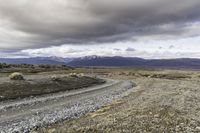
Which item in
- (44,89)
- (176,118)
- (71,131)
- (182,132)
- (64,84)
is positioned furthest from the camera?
(64,84)

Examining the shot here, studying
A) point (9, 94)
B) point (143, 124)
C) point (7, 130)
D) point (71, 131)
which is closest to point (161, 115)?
point (143, 124)

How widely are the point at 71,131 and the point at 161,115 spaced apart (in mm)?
7700

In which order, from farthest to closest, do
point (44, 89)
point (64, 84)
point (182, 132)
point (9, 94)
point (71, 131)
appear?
point (64, 84) < point (44, 89) < point (9, 94) < point (71, 131) < point (182, 132)

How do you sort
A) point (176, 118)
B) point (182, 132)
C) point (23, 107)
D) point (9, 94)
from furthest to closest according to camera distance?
point (9, 94) → point (23, 107) → point (176, 118) → point (182, 132)

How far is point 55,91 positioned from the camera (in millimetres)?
59000

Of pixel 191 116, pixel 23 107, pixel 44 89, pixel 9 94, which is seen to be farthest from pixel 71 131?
pixel 44 89

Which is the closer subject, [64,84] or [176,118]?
[176,118]

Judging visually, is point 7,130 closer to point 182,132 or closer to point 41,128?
point 41,128

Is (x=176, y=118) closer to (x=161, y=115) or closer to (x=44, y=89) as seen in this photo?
(x=161, y=115)

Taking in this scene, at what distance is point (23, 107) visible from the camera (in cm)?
3781

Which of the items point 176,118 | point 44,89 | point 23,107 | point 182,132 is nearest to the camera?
point 182,132

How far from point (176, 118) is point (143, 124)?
10.9 ft

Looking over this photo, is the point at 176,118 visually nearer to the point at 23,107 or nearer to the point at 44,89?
the point at 23,107

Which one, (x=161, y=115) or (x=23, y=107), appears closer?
(x=161, y=115)
